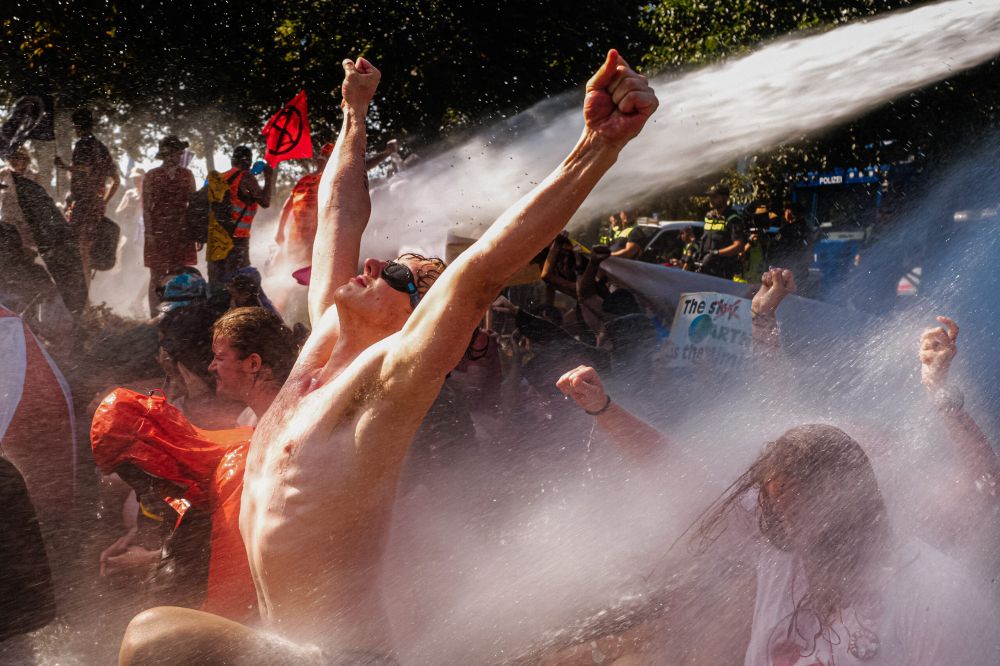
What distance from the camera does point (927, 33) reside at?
5176 millimetres

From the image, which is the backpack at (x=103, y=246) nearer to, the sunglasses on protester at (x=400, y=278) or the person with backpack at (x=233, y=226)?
the person with backpack at (x=233, y=226)

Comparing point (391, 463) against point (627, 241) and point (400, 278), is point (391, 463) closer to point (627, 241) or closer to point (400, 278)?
point (400, 278)

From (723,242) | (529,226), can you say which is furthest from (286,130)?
(723,242)

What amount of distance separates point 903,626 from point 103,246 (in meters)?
6.70

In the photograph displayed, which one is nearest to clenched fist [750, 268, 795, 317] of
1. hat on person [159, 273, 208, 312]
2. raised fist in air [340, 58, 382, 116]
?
raised fist in air [340, 58, 382, 116]

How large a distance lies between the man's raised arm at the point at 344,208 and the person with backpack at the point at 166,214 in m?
4.17

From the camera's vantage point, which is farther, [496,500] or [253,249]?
[253,249]

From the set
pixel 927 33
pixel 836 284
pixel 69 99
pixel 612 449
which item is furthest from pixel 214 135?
pixel 612 449

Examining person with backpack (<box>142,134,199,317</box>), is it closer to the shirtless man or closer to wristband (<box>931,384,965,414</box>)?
the shirtless man

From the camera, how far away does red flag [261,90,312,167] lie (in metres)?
5.14

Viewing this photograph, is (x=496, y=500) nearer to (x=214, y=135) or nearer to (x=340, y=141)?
(x=340, y=141)

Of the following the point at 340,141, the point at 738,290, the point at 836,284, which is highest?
the point at 340,141

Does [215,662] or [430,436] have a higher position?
[215,662]

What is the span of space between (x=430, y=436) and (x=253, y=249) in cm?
605
